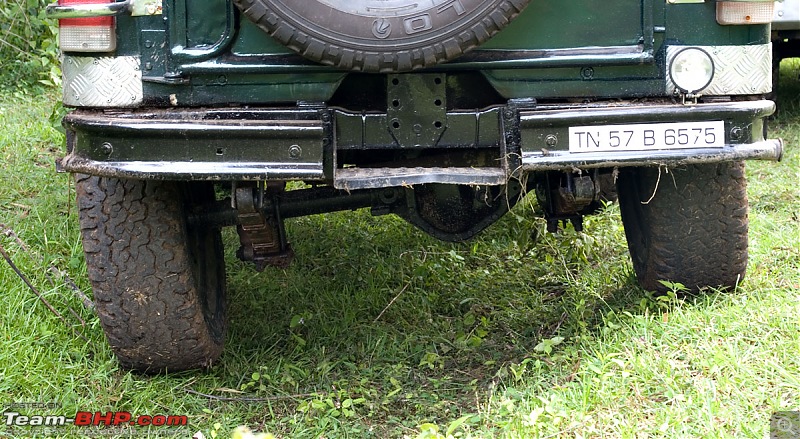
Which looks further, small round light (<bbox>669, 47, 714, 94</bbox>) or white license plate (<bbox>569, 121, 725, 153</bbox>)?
small round light (<bbox>669, 47, 714, 94</bbox>)

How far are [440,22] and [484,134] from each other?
0.43m

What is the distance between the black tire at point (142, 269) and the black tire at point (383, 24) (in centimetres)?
78

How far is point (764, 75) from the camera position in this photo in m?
3.00

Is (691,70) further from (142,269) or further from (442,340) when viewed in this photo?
(142,269)

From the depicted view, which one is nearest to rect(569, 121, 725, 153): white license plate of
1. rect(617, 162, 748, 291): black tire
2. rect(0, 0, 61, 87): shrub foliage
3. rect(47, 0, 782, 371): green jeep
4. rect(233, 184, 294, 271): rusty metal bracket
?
rect(47, 0, 782, 371): green jeep

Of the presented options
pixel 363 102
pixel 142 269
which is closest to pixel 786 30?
pixel 363 102

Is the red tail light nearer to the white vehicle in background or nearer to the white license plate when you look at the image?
the white license plate

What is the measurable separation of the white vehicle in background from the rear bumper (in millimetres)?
3143

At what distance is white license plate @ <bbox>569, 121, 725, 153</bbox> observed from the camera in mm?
2848

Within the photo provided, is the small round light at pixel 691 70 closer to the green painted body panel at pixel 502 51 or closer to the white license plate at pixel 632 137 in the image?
the green painted body panel at pixel 502 51

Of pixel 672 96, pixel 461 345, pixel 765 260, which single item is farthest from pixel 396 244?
pixel 672 96

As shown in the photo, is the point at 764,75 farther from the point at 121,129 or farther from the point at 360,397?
the point at 121,129

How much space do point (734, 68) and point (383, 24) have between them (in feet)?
3.68

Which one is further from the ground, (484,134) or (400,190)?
(484,134)
